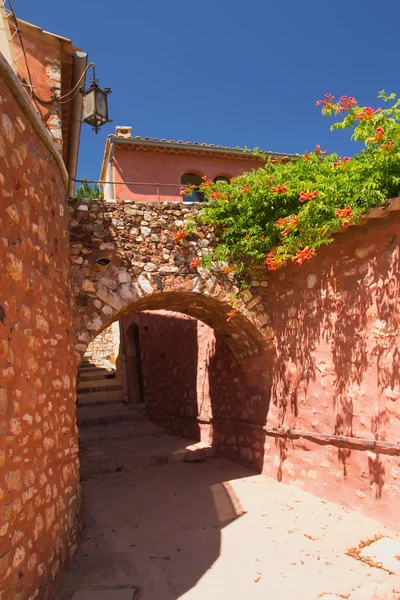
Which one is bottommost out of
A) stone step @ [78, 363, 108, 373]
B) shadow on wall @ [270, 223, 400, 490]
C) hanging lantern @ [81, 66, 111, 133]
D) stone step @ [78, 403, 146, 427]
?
stone step @ [78, 403, 146, 427]

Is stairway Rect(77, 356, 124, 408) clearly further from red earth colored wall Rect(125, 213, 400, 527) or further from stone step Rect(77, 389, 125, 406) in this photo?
red earth colored wall Rect(125, 213, 400, 527)

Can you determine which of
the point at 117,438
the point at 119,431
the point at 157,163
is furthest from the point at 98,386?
the point at 157,163

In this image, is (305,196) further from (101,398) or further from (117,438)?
(101,398)

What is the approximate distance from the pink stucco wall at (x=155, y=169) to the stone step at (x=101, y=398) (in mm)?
5263

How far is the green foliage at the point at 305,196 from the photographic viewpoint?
4.62m

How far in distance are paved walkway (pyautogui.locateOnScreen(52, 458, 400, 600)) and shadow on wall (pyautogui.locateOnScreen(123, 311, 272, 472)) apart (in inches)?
37.0

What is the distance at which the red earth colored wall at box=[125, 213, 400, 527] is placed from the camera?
465cm

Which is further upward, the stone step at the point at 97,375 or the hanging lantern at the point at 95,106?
the hanging lantern at the point at 95,106

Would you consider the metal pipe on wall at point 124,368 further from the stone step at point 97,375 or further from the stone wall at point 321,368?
the stone wall at point 321,368

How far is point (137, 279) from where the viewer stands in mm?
5906

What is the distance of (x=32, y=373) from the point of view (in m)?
3.36

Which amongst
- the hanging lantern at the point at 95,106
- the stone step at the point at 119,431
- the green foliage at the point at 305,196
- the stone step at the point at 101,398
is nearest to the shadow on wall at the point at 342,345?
the green foliage at the point at 305,196

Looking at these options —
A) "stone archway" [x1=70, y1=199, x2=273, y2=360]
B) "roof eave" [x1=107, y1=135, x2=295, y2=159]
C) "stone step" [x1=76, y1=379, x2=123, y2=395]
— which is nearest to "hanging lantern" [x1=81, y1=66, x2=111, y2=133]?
"stone archway" [x1=70, y1=199, x2=273, y2=360]

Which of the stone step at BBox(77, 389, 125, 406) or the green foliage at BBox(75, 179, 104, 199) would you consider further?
the green foliage at BBox(75, 179, 104, 199)
